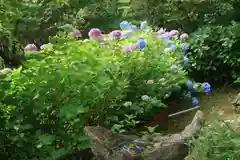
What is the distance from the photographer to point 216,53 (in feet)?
17.4

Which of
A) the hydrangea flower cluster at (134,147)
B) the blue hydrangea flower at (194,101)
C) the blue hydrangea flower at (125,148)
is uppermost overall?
the blue hydrangea flower at (125,148)

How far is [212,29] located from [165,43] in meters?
1.17

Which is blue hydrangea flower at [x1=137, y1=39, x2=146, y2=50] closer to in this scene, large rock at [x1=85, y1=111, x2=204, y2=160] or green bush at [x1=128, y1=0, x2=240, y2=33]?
large rock at [x1=85, y1=111, x2=204, y2=160]

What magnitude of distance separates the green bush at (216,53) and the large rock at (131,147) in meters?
2.24

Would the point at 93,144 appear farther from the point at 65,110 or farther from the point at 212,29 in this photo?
the point at 212,29

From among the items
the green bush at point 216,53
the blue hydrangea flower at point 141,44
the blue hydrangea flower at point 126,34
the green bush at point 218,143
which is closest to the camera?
the green bush at point 218,143

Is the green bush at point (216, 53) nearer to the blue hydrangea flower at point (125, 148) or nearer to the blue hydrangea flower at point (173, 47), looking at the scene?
the blue hydrangea flower at point (173, 47)

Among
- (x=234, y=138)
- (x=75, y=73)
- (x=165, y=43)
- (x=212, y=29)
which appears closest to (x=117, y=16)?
(x=212, y=29)

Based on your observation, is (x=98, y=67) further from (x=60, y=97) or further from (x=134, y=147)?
(x=134, y=147)

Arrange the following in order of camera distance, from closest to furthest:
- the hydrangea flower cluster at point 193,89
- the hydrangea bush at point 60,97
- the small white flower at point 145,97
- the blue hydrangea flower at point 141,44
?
the hydrangea bush at point 60,97 → the small white flower at point 145,97 → the blue hydrangea flower at point 141,44 → the hydrangea flower cluster at point 193,89

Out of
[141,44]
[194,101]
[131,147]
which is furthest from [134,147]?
[194,101]

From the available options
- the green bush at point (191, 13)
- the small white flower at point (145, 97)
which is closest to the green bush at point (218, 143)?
the small white flower at point (145, 97)

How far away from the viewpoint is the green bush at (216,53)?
5.17m

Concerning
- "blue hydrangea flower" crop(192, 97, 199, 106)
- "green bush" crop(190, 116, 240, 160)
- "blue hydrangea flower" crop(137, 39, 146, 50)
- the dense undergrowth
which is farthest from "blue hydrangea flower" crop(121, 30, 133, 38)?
"green bush" crop(190, 116, 240, 160)
